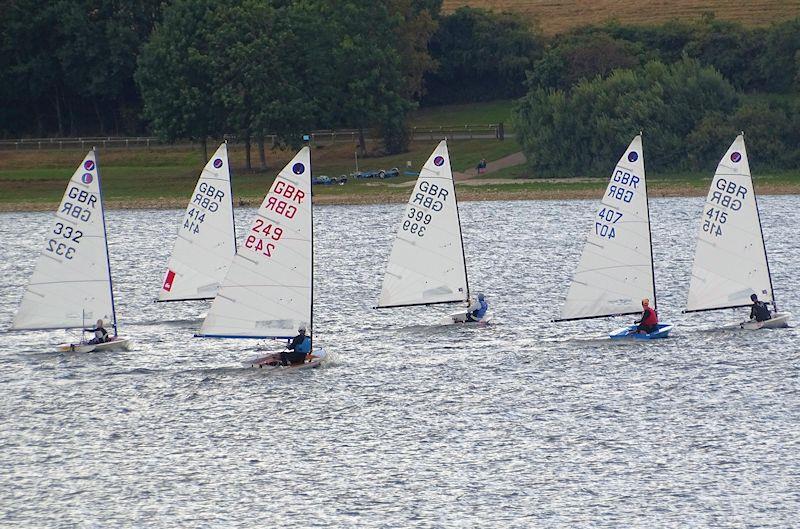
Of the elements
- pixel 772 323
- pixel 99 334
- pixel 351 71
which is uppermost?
pixel 351 71

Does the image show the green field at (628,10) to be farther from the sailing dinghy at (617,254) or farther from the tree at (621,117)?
the sailing dinghy at (617,254)

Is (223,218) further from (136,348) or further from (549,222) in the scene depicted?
(549,222)

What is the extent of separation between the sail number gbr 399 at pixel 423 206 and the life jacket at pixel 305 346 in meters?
7.64

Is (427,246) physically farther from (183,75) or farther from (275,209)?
(183,75)

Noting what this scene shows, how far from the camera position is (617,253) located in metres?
54.7

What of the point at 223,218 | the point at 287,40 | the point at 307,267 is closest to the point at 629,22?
the point at 287,40

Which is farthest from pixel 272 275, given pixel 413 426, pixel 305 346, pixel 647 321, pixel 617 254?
pixel 647 321

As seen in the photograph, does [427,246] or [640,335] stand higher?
[427,246]

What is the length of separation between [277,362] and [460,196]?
215 ft

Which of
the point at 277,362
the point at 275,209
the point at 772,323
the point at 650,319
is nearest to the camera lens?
the point at 275,209

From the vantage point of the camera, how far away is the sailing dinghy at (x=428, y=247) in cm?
5772

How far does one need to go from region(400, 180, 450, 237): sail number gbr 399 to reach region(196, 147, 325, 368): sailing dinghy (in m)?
7.90

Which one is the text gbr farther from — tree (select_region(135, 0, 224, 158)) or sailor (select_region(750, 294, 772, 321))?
tree (select_region(135, 0, 224, 158))

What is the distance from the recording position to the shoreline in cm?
11394
